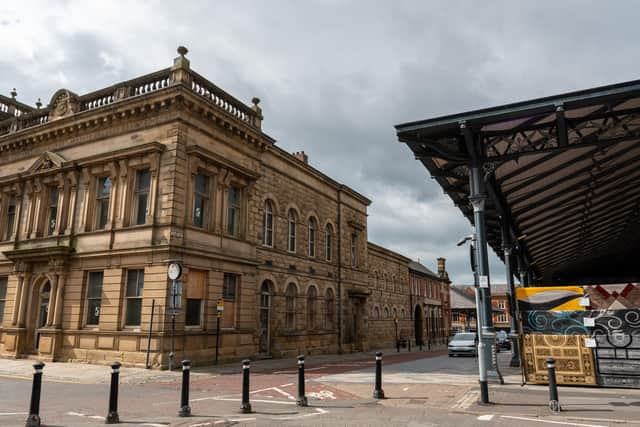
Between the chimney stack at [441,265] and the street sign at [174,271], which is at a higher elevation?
the chimney stack at [441,265]

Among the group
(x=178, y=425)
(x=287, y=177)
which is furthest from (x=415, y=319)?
(x=178, y=425)

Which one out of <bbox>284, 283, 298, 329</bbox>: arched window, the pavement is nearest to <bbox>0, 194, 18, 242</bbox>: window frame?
the pavement

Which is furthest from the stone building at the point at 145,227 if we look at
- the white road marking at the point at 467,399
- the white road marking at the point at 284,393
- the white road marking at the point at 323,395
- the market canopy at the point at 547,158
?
the white road marking at the point at 467,399

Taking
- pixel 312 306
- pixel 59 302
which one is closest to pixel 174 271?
pixel 59 302

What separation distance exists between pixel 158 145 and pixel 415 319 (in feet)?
128

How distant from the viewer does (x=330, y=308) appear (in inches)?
1145

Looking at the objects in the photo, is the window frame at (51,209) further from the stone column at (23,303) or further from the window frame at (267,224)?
the window frame at (267,224)

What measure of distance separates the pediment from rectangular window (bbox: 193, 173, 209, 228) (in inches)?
256

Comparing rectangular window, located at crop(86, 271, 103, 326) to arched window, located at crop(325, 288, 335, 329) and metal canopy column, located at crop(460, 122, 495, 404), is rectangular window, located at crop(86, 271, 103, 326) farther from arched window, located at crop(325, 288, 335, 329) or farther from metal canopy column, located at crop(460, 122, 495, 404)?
metal canopy column, located at crop(460, 122, 495, 404)

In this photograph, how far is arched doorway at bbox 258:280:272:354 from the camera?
75.3 ft

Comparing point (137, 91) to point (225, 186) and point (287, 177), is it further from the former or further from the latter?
A: point (287, 177)

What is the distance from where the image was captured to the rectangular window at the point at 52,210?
21627 mm

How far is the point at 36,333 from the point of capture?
20.5 meters

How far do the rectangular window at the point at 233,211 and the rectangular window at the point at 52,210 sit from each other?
792 centimetres
